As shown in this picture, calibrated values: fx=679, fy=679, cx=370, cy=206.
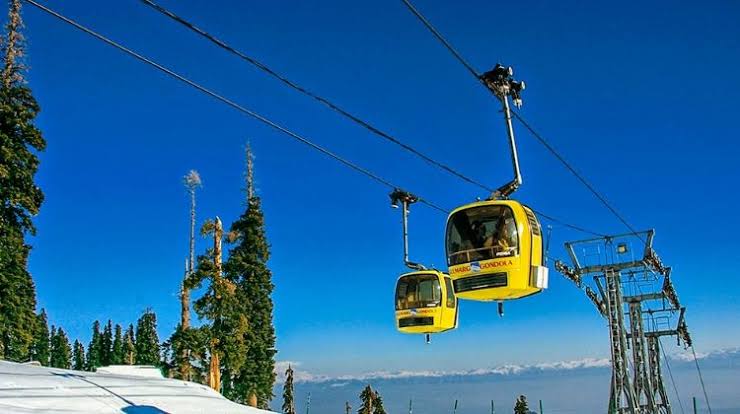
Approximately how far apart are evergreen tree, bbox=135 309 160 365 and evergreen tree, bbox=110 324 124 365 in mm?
6061

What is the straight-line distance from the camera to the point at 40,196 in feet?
88.9

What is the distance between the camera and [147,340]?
308 ft

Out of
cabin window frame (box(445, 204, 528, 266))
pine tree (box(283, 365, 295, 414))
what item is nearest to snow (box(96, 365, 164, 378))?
cabin window frame (box(445, 204, 528, 266))

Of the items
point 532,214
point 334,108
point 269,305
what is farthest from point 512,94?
point 269,305

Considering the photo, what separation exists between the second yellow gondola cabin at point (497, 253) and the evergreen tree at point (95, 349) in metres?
105

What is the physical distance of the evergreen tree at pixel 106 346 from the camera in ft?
343

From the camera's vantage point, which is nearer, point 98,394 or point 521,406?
point 98,394

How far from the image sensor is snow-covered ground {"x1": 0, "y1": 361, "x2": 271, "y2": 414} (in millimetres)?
10469

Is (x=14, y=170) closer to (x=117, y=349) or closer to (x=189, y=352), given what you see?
(x=189, y=352)

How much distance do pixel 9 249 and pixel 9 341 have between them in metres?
5.33

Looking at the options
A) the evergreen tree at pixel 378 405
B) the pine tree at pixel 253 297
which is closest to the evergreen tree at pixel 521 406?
the evergreen tree at pixel 378 405

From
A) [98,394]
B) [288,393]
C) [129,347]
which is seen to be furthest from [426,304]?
[129,347]

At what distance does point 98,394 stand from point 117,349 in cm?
9897

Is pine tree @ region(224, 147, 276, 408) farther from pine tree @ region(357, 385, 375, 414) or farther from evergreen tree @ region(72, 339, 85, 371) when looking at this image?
evergreen tree @ region(72, 339, 85, 371)
